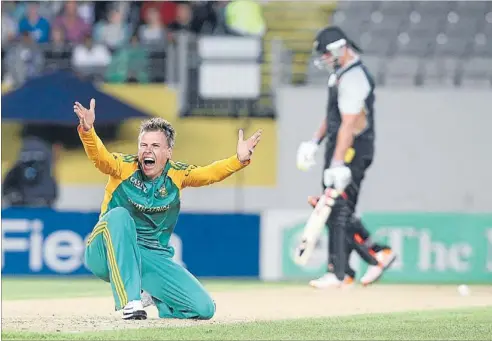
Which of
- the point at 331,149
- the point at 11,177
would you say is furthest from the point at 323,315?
the point at 11,177

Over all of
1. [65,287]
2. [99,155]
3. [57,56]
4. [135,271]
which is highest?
[57,56]

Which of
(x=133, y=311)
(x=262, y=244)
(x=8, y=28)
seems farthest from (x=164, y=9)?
(x=133, y=311)

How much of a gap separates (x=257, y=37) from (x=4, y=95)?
3.39m

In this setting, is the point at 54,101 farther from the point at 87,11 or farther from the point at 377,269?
the point at 377,269

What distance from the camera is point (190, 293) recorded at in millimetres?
8734

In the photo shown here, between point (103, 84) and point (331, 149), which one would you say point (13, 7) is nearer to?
point (103, 84)

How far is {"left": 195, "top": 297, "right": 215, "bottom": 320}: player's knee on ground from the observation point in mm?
8766

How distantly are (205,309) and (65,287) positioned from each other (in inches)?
183

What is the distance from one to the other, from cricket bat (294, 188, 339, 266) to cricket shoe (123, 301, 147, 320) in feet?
14.5

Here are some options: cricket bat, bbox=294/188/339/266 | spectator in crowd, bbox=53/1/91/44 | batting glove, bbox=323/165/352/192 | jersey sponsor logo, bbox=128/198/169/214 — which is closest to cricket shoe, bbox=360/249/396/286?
cricket bat, bbox=294/188/339/266

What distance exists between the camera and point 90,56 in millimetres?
18094

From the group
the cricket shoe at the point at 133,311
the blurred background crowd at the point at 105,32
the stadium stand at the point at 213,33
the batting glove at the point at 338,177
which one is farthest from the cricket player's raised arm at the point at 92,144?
the blurred background crowd at the point at 105,32

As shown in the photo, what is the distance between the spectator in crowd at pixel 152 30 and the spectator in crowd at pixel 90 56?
567mm

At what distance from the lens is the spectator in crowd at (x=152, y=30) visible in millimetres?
18312
